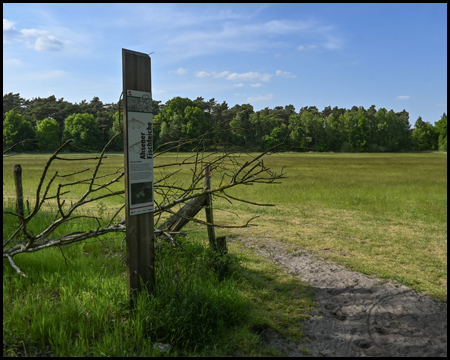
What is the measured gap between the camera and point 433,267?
21.6ft

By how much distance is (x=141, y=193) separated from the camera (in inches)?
138

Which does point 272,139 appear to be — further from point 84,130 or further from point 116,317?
point 84,130

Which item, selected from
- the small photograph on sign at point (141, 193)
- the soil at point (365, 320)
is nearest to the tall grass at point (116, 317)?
the soil at point (365, 320)

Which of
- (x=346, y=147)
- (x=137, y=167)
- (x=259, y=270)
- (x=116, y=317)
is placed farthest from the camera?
(x=346, y=147)

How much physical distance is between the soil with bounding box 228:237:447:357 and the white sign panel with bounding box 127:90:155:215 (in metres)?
2.00

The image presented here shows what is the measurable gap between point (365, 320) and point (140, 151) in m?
3.37

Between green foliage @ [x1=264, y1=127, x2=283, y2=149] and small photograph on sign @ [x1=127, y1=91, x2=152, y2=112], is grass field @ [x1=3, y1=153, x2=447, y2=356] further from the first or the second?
green foliage @ [x1=264, y1=127, x2=283, y2=149]

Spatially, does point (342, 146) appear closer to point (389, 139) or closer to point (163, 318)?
point (389, 139)

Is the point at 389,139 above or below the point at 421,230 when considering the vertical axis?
above

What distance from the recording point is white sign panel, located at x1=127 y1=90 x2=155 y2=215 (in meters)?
3.38

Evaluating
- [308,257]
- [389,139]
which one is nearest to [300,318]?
[308,257]

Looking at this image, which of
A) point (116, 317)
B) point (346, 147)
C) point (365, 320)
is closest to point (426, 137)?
point (346, 147)

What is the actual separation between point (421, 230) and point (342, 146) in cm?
10545

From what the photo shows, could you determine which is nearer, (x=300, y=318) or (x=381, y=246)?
(x=300, y=318)
